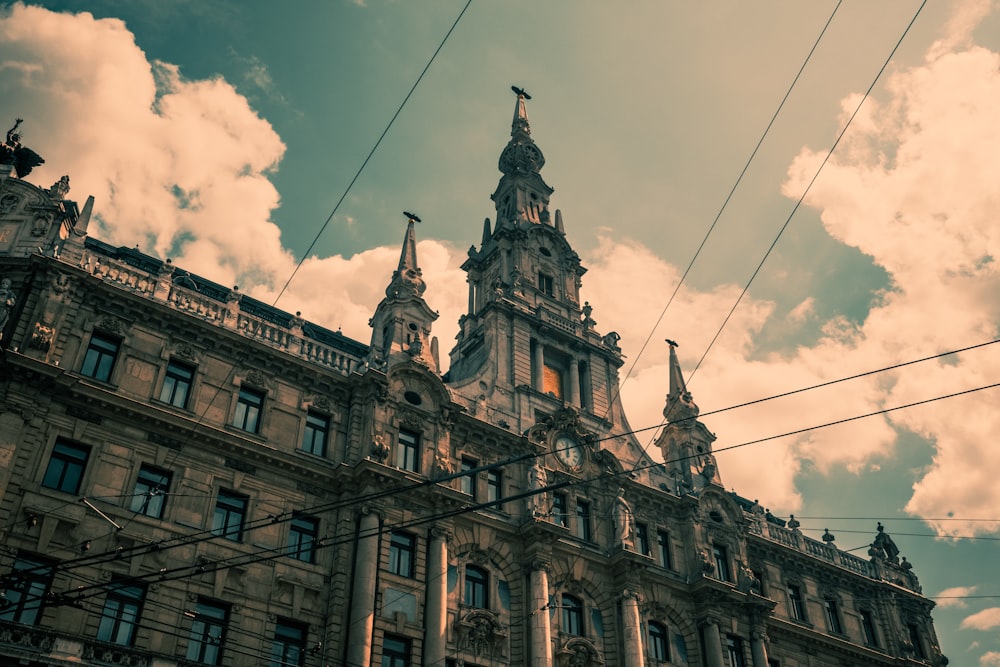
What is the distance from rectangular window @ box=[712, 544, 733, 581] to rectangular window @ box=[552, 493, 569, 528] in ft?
29.1

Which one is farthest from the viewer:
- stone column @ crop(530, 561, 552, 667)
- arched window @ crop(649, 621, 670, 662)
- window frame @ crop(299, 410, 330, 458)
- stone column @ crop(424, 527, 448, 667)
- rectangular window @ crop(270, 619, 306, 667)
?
arched window @ crop(649, 621, 670, 662)

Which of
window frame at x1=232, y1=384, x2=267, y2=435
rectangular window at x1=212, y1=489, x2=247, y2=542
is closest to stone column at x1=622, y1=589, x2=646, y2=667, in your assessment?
rectangular window at x1=212, y1=489, x2=247, y2=542

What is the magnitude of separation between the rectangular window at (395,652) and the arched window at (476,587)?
12.2 feet

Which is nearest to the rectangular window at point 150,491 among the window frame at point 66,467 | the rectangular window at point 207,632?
the window frame at point 66,467

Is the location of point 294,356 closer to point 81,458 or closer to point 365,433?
point 365,433

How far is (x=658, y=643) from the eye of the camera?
41344 millimetres

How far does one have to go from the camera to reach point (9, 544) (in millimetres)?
27250

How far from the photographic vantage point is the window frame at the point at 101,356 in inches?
1272

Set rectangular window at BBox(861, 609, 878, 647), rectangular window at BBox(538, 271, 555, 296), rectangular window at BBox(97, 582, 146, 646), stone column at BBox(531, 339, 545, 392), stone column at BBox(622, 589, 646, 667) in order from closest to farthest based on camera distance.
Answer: rectangular window at BBox(97, 582, 146, 646)
stone column at BBox(622, 589, 646, 667)
stone column at BBox(531, 339, 545, 392)
rectangular window at BBox(861, 609, 878, 647)
rectangular window at BBox(538, 271, 555, 296)

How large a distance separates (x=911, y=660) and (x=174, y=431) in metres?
41.9

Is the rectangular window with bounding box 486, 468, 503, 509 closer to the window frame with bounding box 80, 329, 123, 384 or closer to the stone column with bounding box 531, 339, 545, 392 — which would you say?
the stone column with bounding box 531, 339, 545, 392

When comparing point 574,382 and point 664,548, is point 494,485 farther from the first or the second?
point 664,548

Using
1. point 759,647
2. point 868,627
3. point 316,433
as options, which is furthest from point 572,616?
point 868,627

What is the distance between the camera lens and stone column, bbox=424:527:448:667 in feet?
109
